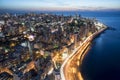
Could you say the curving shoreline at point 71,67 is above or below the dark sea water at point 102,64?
above

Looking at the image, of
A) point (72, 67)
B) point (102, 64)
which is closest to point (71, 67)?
point (72, 67)

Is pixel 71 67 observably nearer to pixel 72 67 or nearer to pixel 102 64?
pixel 72 67

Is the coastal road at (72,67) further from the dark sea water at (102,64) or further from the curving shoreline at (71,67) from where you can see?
the dark sea water at (102,64)

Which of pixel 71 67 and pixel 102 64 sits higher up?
pixel 71 67

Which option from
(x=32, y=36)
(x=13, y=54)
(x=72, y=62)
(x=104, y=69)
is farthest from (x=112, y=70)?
(x=32, y=36)

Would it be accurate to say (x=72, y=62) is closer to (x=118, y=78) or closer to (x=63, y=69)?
(x=63, y=69)

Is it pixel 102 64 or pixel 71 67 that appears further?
pixel 102 64

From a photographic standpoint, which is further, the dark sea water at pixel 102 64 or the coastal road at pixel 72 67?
the dark sea water at pixel 102 64

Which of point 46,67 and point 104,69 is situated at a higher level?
point 46,67

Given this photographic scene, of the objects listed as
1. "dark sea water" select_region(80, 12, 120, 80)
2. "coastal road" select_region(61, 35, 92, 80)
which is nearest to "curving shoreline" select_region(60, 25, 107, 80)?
Answer: "coastal road" select_region(61, 35, 92, 80)

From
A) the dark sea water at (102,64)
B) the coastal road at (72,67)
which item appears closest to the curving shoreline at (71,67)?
the coastal road at (72,67)

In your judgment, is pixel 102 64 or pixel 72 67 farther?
pixel 102 64
